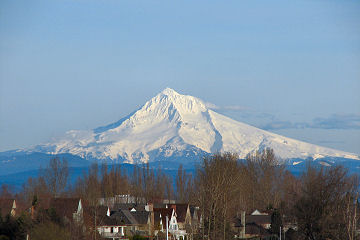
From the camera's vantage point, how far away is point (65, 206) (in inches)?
2199

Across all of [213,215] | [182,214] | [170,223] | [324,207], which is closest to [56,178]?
[182,214]

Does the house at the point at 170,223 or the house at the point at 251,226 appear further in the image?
the house at the point at 251,226

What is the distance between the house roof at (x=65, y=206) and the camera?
171 ft

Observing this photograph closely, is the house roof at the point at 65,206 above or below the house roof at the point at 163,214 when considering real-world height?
above

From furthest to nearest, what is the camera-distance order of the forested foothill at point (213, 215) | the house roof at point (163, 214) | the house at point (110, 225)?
1. the house roof at point (163, 214)
2. the house at point (110, 225)
3. the forested foothill at point (213, 215)

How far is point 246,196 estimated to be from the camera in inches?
3423

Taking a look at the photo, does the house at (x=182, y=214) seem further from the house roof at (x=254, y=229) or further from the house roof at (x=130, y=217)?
the house roof at (x=254, y=229)

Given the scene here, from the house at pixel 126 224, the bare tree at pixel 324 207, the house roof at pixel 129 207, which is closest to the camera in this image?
the bare tree at pixel 324 207

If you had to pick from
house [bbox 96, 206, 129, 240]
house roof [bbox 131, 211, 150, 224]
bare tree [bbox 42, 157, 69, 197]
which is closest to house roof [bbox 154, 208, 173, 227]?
house roof [bbox 131, 211, 150, 224]

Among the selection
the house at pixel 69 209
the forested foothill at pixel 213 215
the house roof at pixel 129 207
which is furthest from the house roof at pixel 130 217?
the house roof at pixel 129 207

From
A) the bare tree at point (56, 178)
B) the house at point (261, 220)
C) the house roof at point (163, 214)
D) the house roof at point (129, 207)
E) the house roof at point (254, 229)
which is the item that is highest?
the bare tree at point (56, 178)

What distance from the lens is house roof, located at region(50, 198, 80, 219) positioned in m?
A: 52.0

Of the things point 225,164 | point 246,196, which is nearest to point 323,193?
point 225,164

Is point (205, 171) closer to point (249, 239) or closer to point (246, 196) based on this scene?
point (249, 239)
